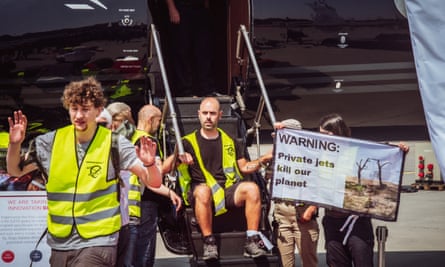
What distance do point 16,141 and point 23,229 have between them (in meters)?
2.40

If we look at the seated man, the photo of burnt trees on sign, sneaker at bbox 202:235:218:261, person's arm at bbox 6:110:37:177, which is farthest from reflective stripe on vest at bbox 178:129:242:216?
person's arm at bbox 6:110:37:177

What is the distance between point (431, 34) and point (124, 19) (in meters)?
5.76

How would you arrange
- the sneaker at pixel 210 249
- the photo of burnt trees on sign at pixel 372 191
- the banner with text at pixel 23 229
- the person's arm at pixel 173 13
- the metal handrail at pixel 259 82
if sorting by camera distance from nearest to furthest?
the photo of burnt trees on sign at pixel 372 191, the sneaker at pixel 210 249, the banner with text at pixel 23 229, the metal handrail at pixel 259 82, the person's arm at pixel 173 13

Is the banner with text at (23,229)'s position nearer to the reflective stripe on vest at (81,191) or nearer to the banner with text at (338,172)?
the banner with text at (338,172)

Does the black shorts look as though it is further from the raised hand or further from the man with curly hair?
the raised hand

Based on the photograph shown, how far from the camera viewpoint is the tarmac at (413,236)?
860cm

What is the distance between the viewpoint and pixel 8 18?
871 cm

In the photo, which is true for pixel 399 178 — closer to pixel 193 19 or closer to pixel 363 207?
pixel 363 207

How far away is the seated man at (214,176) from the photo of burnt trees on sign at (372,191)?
83 cm

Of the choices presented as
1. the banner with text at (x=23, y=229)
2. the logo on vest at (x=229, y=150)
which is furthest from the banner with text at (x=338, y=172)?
the banner with text at (x=23, y=229)

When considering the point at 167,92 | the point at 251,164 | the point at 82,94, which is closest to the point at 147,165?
the point at 82,94

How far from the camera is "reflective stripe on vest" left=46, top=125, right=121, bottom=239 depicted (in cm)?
449

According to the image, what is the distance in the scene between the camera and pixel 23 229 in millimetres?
6715

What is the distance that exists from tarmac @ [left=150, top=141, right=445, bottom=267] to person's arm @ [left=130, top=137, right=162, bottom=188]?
1847 millimetres
